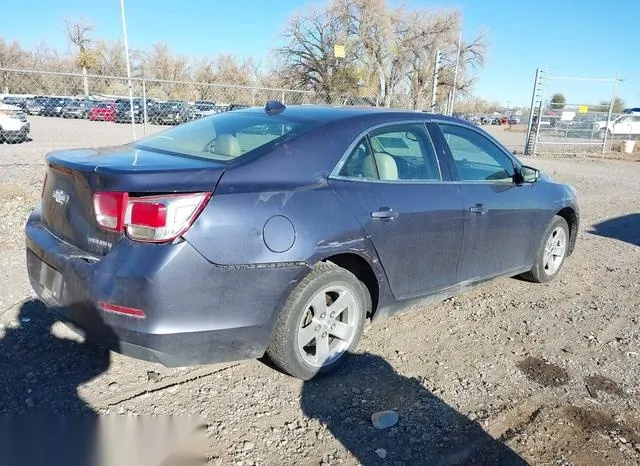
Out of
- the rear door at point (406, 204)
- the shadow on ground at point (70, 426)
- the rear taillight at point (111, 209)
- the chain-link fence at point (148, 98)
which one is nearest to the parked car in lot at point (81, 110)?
the chain-link fence at point (148, 98)

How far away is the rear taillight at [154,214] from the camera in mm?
2459

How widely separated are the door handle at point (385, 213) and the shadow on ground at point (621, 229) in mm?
5276

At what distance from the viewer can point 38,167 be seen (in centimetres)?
1030

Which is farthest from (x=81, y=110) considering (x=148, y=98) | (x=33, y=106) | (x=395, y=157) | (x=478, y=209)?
(x=478, y=209)

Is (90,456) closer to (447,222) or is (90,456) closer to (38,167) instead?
(447,222)

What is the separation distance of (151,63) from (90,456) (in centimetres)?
6728

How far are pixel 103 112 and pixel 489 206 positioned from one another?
28.9 meters

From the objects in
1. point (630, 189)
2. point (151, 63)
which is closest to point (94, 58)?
point (151, 63)

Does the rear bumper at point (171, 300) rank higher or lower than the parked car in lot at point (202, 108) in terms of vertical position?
lower

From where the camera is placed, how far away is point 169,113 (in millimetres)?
17453

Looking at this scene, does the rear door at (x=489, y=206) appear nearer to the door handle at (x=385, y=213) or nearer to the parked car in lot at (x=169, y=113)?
the door handle at (x=385, y=213)

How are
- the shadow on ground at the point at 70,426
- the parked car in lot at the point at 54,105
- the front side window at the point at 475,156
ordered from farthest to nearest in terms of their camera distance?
the parked car in lot at the point at 54,105, the front side window at the point at 475,156, the shadow on ground at the point at 70,426

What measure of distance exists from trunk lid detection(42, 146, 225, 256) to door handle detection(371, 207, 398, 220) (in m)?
0.99

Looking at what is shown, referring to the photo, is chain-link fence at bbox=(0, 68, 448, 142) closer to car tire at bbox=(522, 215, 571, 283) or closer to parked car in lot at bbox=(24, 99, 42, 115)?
parked car in lot at bbox=(24, 99, 42, 115)
